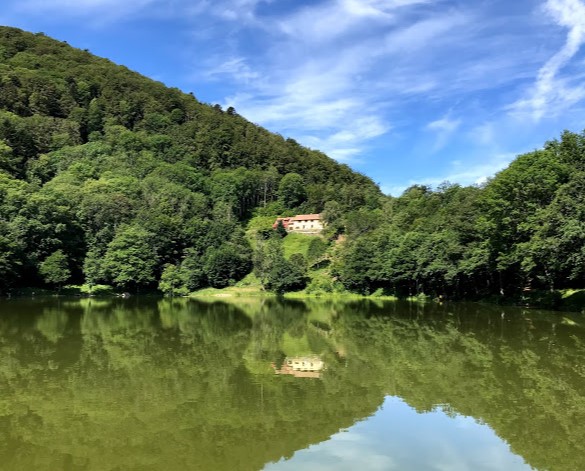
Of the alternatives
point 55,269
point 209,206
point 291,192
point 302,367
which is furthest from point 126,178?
point 302,367

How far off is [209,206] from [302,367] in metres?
98.0

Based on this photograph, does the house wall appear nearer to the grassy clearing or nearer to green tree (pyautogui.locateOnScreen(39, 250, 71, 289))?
the grassy clearing

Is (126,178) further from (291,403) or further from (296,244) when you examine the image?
(291,403)

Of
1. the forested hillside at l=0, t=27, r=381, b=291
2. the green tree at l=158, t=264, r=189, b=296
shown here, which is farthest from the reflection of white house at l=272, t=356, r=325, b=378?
the green tree at l=158, t=264, r=189, b=296

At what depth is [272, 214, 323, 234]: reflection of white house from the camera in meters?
105

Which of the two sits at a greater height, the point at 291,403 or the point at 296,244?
the point at 296,244

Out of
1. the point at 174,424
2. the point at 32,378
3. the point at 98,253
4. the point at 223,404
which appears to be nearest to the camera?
the point at 174,424

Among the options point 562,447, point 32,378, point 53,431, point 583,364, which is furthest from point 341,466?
point 583,364

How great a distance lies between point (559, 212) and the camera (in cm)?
3634

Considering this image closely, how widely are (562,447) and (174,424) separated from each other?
829 centimetres

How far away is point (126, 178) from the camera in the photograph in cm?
9819

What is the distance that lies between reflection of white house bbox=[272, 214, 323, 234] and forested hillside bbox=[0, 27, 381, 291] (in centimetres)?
852

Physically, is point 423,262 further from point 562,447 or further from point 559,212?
point 562,447

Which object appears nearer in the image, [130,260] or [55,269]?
[55,269]
